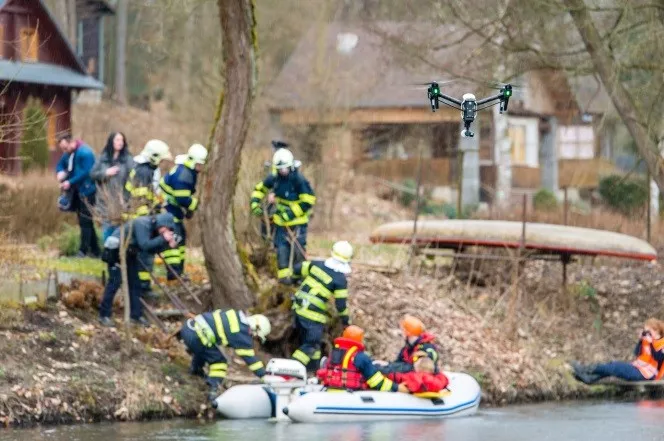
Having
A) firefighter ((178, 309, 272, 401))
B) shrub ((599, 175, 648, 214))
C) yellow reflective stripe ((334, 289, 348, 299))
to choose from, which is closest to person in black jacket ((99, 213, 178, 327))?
firefighter ((178, 309, 272, 401))

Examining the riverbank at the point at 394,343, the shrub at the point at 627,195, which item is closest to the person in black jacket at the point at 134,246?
the riverbank at the point at 394,343

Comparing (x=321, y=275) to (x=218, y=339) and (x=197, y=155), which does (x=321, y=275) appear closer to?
(x=218, y=339)

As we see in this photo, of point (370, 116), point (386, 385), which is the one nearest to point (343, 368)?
point (386, 385)

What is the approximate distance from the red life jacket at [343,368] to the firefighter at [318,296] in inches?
36.1

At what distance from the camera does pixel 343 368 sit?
18344 mm

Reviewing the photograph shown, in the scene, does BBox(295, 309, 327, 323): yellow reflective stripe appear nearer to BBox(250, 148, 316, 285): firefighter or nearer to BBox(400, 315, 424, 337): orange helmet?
BBox(400, 315, 424, 337): orange helmet

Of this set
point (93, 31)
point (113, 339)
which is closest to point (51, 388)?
point (113, 339)

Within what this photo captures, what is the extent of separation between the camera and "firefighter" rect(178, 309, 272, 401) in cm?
1820

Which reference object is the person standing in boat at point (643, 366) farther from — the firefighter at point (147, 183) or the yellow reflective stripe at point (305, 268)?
the firefighter at point (147, 183)

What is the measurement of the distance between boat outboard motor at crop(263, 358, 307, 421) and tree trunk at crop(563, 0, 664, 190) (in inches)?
320

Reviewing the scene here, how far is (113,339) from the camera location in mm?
18953

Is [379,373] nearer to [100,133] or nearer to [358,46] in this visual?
[100,133]

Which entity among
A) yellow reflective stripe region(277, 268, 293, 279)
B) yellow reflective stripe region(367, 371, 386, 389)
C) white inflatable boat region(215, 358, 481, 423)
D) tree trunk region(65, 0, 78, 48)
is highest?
tree trunk region(65, 0, 78, 48)

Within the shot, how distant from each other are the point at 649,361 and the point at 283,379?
257 inches
